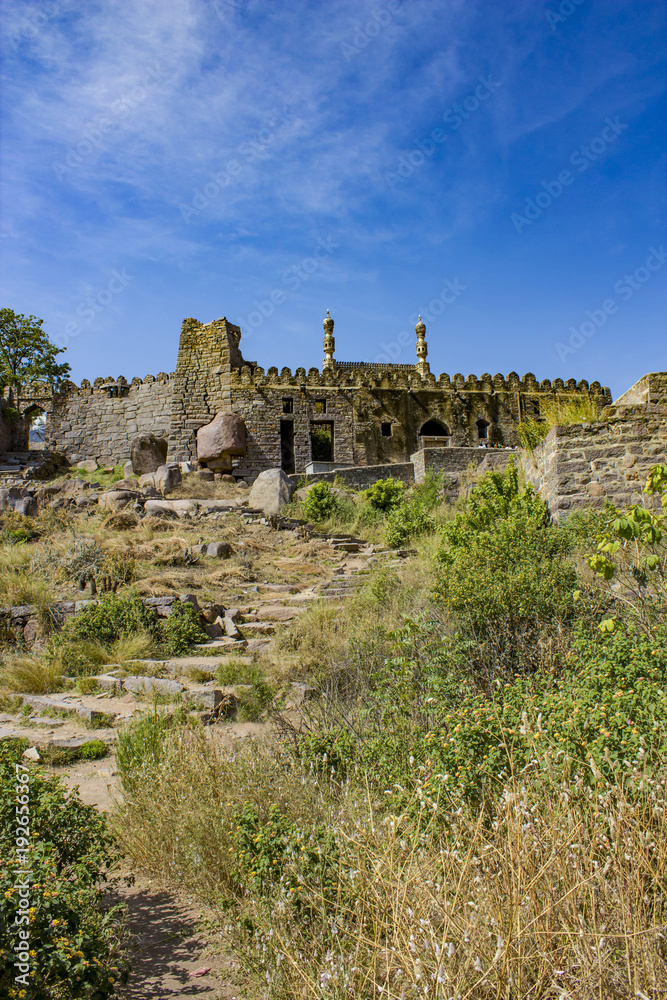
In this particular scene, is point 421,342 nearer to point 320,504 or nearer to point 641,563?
point 320,504

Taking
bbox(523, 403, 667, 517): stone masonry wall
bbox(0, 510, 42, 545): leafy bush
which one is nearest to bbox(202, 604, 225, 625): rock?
bbox(0, 510, 42, 545): leafy bush

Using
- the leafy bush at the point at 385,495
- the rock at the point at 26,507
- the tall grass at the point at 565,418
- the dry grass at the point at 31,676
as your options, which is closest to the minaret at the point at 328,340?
the leafy bush at the point at 385,495

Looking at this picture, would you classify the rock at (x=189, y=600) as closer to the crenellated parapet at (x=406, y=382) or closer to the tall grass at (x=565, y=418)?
the tall grass at (x=565, y=418)

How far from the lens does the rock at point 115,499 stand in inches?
608

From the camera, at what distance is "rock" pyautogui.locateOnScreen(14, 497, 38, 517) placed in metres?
14.5

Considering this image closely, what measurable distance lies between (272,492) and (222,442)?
16.9 feet

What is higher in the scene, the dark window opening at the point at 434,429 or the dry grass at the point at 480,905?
the dark window opening at the point at 434,429

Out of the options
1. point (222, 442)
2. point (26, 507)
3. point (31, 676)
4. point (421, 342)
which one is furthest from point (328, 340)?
point (31, 676)

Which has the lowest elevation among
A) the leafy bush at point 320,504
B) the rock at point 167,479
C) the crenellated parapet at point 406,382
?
the leafy bush at point 320,504

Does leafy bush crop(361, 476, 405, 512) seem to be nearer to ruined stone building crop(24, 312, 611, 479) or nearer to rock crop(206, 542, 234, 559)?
ruined stone building crop(24, 312, 611, 479)

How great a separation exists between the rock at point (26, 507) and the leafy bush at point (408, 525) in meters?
8.33

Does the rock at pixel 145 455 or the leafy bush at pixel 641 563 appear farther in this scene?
the rock at pixel 145 455

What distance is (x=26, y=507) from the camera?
48.1ft

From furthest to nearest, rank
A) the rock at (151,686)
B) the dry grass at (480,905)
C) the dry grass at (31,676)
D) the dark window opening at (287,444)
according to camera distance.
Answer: the dark window opening at (287,444) < the dry grass at (31,676) < the rock at (151,686) < the dry grass at (480,905)
